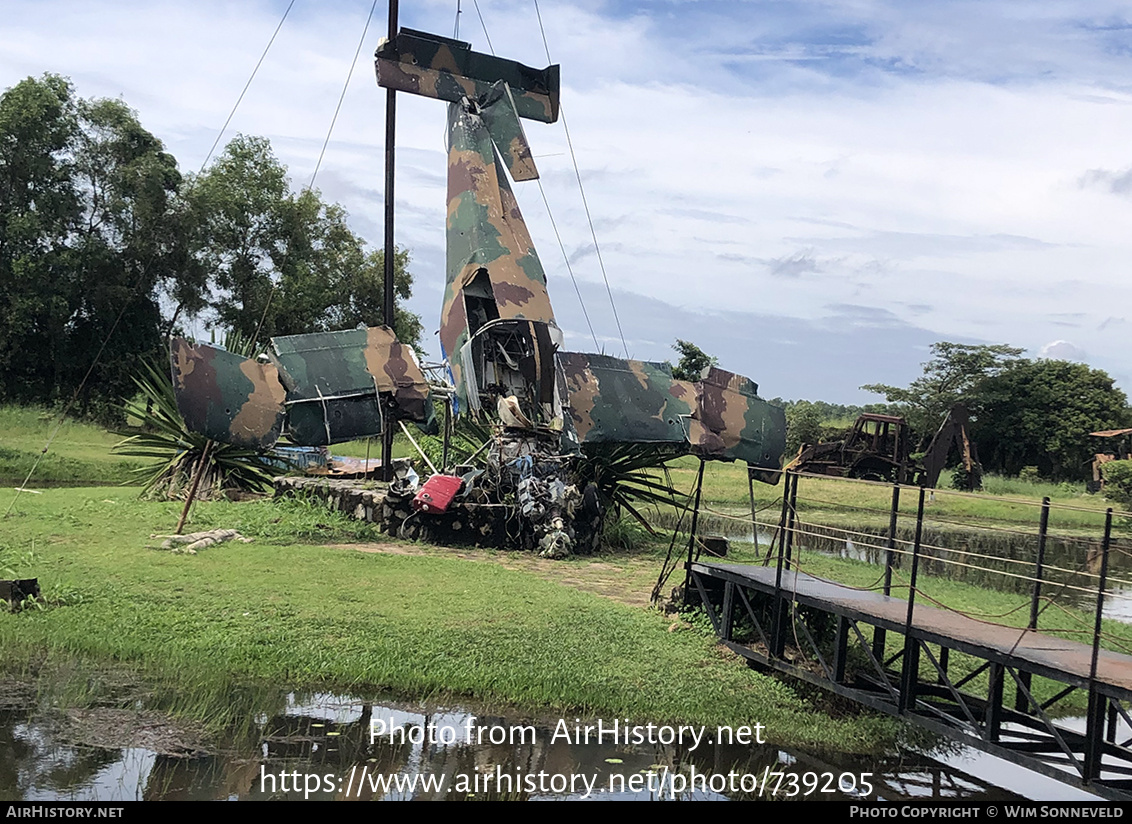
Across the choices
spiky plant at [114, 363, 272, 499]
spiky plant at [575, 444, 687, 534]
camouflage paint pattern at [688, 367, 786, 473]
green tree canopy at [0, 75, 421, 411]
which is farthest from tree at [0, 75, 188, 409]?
camouflage paint pattern at [688, 367, 786, 473]

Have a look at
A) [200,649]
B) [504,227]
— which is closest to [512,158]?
[504,227]

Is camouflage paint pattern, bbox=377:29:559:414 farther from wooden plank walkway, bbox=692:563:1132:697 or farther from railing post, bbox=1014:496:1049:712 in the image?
railing post, bbox=1014:496:1049:712

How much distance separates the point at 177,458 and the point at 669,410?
8326 mm

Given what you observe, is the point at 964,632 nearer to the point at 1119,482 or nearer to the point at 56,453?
the point at 56,453

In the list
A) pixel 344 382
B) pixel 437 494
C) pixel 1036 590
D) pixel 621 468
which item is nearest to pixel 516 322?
pixel 437 494

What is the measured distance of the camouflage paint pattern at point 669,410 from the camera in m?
11.5

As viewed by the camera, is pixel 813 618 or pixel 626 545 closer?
pixel 813 618

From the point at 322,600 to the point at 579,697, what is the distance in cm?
308

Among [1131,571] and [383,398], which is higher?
[383,398]

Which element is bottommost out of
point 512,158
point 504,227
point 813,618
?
point 813,618

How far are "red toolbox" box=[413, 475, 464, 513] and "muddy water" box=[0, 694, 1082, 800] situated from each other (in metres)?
6.09

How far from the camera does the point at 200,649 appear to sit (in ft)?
24.9

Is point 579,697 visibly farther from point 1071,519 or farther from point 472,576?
point 1071,519
